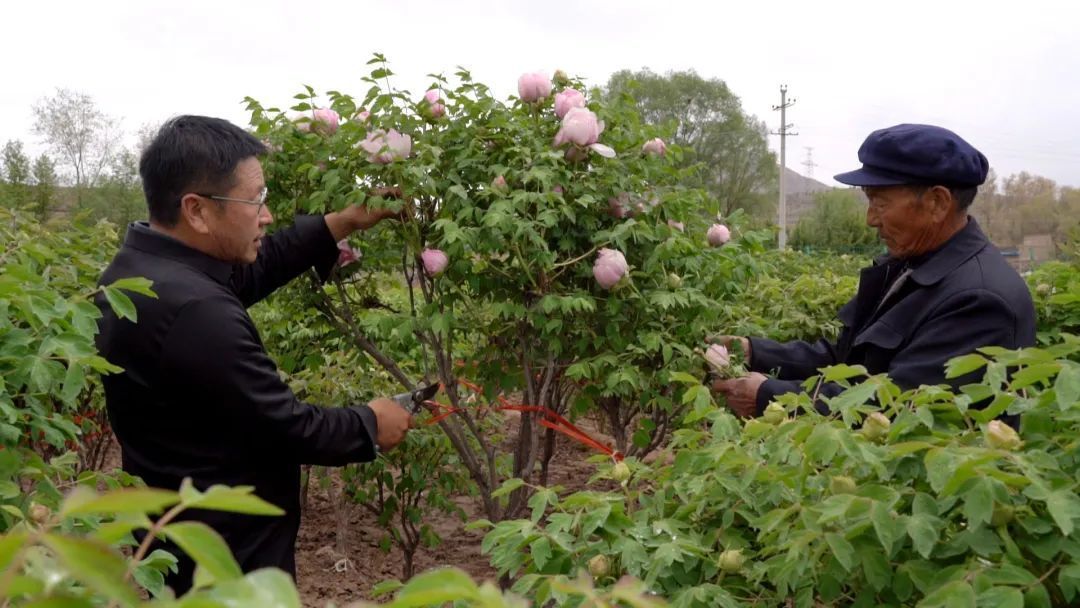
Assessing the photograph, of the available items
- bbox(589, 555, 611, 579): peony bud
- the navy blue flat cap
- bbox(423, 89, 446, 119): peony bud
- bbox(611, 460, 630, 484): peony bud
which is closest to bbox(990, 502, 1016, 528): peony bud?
bbox(589, 555, 611, 579): peony bud

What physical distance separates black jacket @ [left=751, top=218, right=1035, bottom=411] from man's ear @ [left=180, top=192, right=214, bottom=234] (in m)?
1.56

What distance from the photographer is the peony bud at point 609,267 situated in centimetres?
257

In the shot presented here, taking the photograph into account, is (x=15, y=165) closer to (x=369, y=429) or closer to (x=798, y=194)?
(x=369, y=429)

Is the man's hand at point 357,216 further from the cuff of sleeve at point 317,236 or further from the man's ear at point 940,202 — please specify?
the man's ear at point 940,202

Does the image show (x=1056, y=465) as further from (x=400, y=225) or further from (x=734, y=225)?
(x=400, y=225)

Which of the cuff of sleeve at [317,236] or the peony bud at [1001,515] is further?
the cuff of sleeve at [317,236]

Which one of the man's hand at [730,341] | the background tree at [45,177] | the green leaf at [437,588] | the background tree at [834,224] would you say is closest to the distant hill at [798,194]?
the background tree at [834,224]

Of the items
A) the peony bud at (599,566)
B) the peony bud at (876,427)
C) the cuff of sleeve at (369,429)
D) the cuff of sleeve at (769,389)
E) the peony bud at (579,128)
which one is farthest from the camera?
the cuff of sleeve at (769,389)

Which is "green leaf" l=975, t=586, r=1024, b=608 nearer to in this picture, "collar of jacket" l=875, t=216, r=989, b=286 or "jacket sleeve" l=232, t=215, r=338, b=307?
"collar of jacket" l=875, t=216, r=989, b=286

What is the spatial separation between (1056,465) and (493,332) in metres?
2.02

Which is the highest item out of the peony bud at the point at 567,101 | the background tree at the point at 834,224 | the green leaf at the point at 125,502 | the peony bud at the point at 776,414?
the peony bud at the point at 567,101

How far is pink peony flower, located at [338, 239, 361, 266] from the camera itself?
9.74 feet

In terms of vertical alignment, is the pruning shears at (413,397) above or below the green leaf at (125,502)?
below

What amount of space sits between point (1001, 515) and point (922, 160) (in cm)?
155
